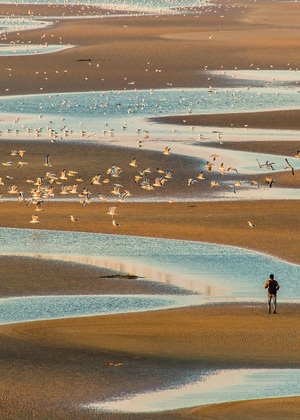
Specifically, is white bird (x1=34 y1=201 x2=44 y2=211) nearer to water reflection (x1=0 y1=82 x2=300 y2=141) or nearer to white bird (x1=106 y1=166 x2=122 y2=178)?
white bird (x1=106 y1=166 x2=122 y2=178)

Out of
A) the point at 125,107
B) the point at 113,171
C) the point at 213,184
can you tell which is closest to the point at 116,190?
the point at 113,171

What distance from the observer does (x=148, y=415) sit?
52.2 feet

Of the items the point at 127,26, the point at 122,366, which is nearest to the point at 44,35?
the point at 127,26

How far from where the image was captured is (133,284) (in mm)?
23406

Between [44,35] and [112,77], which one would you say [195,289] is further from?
[44,35]

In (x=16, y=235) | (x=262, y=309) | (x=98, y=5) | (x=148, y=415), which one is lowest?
(x=148, y=415)

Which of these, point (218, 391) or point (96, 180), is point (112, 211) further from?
point (218, 391)

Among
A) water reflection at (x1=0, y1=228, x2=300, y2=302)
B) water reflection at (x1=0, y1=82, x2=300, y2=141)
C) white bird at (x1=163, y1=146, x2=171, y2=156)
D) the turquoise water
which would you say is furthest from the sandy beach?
the turquoise water

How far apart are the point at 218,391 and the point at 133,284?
668 centimetres

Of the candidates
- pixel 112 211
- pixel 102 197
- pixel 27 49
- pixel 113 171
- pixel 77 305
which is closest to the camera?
pixel 77 305

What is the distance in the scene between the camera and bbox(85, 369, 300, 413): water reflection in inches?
644

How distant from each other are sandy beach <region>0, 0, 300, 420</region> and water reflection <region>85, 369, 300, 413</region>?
0.89 feet

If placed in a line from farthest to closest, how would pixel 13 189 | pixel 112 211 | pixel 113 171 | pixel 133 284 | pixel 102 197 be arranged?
pixel 113 171, pixel 13 189, pixel 102 197, pixel 112 211, pixel 133 284

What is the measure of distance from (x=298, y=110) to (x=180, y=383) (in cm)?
3113
